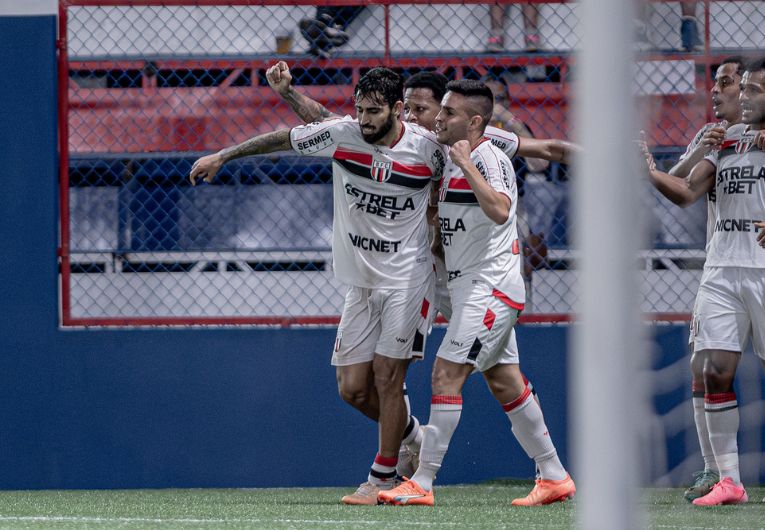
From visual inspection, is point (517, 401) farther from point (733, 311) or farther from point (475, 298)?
point (733, 311)

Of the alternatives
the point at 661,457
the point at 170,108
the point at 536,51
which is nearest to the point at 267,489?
the point at 170,108

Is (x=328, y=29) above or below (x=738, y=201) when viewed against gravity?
above

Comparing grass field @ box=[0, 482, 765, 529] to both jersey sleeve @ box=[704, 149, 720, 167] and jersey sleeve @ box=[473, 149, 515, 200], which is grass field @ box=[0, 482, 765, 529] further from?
jersey sleeve @ box=[704, 149, 720, 167]

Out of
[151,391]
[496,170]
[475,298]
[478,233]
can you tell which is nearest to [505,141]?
[496,170]

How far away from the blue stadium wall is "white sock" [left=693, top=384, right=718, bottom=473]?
899 millimetres

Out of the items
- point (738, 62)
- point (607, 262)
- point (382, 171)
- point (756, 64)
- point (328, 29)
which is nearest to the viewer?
point (607, 262)

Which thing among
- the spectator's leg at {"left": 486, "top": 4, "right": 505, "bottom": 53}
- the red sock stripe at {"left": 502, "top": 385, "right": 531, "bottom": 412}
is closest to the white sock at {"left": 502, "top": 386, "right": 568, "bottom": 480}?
the red sock stripe at {"left": 502, "top": 385, "right": 531, "bottom": 412}

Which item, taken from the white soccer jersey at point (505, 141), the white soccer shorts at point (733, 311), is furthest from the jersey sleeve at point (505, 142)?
the white soccer shorts at point (733, 311)

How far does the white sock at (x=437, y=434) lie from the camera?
5270mm

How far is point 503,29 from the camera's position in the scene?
6781 millimetres

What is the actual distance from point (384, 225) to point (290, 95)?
0.73 m

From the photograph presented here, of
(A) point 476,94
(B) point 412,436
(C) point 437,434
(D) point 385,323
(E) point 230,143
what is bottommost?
(B) point 412,436

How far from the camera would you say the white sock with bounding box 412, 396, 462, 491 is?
17.3ft

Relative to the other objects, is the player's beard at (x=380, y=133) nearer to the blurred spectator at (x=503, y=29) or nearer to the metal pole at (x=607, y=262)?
the blurred spectator at (x=503, y=29)
